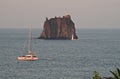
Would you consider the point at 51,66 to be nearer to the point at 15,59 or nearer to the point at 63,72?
the point at 63,72

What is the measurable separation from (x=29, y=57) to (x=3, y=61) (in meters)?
7.19

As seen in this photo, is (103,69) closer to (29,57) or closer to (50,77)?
(50,77)

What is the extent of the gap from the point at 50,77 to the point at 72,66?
59.9 feet

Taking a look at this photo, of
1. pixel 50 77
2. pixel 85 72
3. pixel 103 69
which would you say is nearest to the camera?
pixel 50 77

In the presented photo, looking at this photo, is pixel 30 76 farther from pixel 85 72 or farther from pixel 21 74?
pixel 85 72

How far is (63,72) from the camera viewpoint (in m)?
85.4

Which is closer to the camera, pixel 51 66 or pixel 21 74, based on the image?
pixel 21 74

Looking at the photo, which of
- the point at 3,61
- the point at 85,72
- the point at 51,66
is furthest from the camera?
the point at 3,61

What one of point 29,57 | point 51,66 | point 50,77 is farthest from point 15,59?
point 50,77

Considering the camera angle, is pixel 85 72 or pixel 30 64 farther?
pixel 30 64

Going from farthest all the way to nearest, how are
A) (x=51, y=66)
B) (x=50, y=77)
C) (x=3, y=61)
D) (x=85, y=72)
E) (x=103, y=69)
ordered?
(x=3, y=61)
(x=51, y=66)
(x=103, y=69)
(x=85, y=72)
(x=50, y=77)

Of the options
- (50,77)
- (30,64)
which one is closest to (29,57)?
(30,64)

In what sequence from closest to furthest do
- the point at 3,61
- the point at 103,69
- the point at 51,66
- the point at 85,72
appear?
the point at 85,72
the point at 103,69
the point at 51,66
the point at 3,61

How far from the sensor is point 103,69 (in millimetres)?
89938
